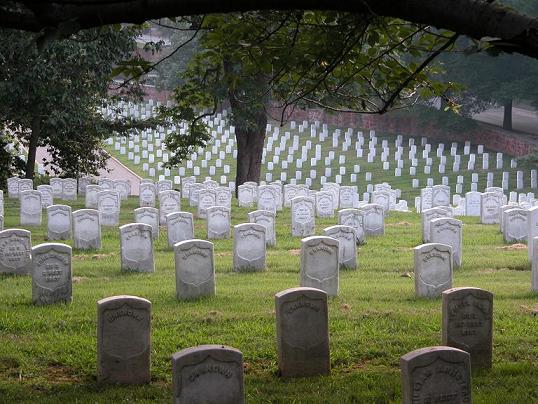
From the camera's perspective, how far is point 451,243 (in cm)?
1636

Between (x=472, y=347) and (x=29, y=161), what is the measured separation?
84.9 feet

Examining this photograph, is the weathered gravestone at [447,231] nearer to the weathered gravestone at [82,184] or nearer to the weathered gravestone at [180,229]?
the weathered gravestone at [180,229]

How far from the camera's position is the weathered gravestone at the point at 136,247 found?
1555 centimetres

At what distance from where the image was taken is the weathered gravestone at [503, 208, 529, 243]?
64.9 ft

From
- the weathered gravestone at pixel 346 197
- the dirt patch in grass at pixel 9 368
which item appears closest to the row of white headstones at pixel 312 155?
the weathered gravestone at pixel 346 197

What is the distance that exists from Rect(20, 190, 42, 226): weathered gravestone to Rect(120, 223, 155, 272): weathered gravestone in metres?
8.18

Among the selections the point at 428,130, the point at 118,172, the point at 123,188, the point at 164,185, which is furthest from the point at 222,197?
the point at 428,130

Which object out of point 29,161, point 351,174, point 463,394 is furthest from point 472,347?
point 351,174

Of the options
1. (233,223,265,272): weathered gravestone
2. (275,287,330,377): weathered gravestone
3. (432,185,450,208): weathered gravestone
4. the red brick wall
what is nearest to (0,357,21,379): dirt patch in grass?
(275,287,330,377): weathered gravestone

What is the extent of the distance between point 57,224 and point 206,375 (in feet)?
43.3

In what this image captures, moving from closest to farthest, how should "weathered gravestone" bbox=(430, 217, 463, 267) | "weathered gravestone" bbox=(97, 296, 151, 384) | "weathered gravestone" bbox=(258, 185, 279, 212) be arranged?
1. "weathered gravestone" bbox=(97, 296, 151, 384)
2. "weathered gravestone" bbox=(430, 217, 463, 267)
3. "weathered gravestone" bbox=(258, 185, 279, 212)

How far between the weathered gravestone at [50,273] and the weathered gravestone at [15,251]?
112 inches

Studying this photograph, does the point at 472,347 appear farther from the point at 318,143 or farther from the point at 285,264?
the point at 318,143

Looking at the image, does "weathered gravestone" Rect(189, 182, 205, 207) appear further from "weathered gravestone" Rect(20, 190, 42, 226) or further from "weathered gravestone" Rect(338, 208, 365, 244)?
"weathered gravestone" Rect(338, 208, 365, 244)
